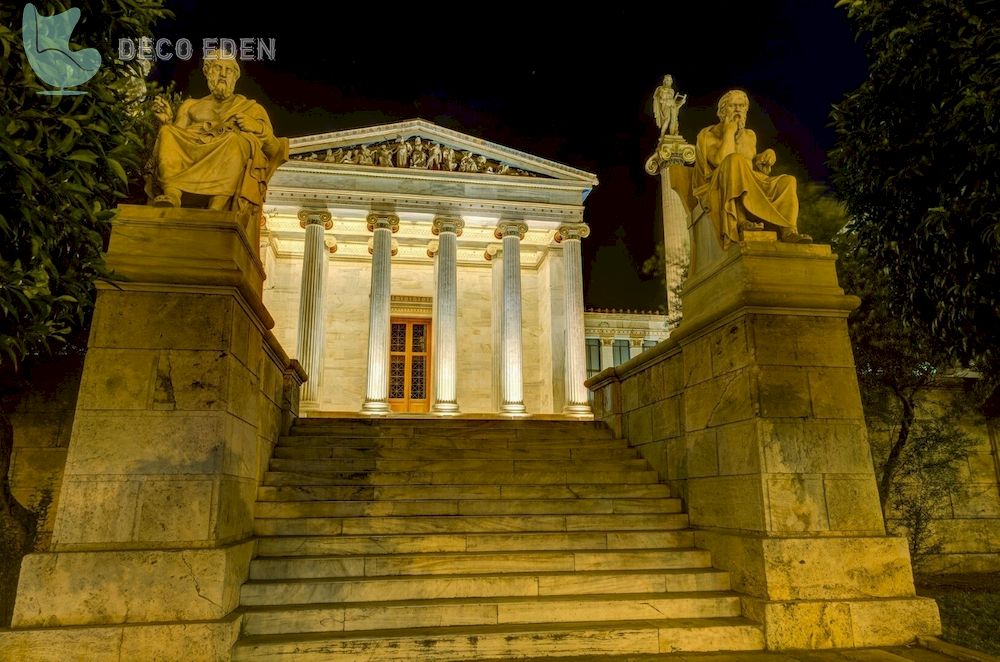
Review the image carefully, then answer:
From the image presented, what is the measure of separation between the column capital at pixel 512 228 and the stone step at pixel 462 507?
601 inches

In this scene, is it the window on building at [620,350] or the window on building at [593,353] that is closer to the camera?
the window on building at [593,353]

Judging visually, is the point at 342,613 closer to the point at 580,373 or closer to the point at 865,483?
the point at 865,483

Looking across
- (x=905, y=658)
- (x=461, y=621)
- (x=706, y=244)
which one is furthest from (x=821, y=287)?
(x=461, y=621)

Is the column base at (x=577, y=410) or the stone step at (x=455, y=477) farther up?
the column base at (x=577, y=410)

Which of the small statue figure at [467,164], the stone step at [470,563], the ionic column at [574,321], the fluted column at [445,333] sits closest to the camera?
the stone step at [470,563]

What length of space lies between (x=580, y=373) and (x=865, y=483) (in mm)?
14917

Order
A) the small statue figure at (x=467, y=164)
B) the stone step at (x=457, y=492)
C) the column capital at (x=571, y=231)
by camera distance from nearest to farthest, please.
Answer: the stone step at (x=457, y=492), the small statue figure at (x=467, y=164), the column capital at (x=571, y=231)

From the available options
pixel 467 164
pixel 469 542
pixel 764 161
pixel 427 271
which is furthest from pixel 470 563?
pixel 427 271

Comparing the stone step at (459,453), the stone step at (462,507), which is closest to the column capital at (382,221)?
the stone step at (459,453)

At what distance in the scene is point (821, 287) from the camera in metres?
6.03

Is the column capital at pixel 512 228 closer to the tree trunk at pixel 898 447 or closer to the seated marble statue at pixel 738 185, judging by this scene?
the tree trunk at pixel 898 447

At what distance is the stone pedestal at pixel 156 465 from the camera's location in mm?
4422

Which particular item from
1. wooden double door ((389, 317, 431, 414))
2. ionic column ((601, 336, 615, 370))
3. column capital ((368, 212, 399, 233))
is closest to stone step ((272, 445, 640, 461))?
column capital ((368, 212, 399, 233))

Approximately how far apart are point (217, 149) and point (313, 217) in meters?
14.7
